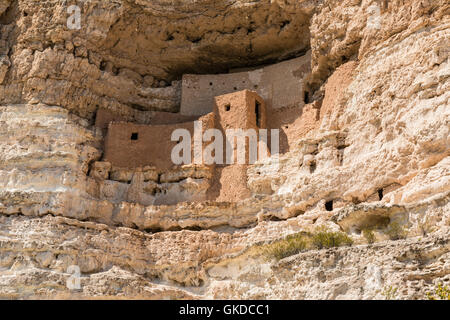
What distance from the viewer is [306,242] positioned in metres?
13.5

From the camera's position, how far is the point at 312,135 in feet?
57.7

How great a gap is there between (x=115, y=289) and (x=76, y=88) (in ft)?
20.6

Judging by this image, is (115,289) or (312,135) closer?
(115,289)

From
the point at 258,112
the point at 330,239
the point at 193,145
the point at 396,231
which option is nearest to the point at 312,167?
the point at 258,112

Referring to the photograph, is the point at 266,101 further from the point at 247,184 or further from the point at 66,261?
the point at 66,261

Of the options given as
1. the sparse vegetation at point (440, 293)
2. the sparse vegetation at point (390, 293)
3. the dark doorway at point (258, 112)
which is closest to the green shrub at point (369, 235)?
the sparse vegetation at point (390, 293)

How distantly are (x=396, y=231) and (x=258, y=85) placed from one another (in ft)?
28.0

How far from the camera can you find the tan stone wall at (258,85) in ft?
63.6

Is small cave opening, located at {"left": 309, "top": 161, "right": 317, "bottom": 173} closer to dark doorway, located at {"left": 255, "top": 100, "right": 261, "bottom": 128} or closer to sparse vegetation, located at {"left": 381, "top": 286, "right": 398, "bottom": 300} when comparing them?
dark doorway, located at {"left": 255, "top": 100, "right": 261, "bottom": 128}

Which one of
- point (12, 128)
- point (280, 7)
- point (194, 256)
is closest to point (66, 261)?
point (194, 256)

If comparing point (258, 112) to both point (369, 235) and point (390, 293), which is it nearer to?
point (369, 235)

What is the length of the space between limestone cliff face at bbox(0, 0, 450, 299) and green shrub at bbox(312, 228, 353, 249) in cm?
27
